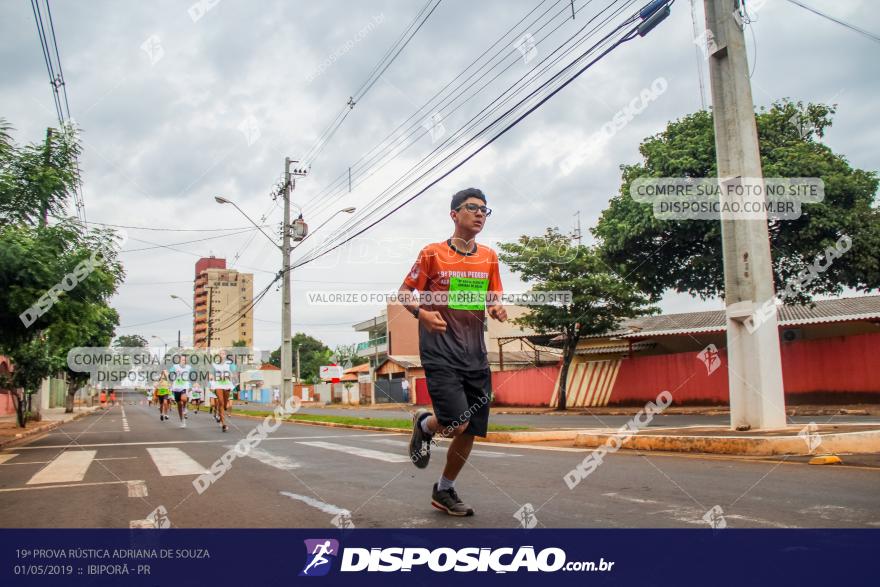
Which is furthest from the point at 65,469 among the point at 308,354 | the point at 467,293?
the point at 308,354

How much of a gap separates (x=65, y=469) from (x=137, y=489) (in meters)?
2.76

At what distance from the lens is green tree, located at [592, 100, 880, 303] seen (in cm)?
1728

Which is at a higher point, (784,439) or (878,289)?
(878,289)

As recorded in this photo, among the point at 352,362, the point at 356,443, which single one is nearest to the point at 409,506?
the point at 356,443

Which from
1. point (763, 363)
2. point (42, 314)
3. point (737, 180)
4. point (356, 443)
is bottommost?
point (356, 443)

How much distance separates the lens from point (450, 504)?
14.0 ft

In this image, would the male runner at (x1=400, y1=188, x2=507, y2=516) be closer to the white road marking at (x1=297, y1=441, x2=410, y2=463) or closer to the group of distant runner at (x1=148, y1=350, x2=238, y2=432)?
the white road marking at (x1=297, y1=441, x2=410, y2=463)

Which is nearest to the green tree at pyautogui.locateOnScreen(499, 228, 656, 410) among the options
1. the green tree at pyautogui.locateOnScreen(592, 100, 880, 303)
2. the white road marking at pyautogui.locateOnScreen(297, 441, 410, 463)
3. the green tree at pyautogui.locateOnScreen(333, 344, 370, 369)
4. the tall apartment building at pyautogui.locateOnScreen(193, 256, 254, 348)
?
the green tree at pyautogui.locateOnScreen(592, 100, 880, 303)

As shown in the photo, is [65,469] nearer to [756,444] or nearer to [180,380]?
[756,444]

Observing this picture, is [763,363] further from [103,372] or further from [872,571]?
[103,372]

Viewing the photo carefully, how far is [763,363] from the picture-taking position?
10.1 meters

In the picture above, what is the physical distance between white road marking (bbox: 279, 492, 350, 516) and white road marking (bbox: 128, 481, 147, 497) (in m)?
1.29

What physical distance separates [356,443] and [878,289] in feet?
50.2

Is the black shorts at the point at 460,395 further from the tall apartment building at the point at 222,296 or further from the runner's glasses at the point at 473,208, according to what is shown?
the tall apartment building at the point at 222,296
